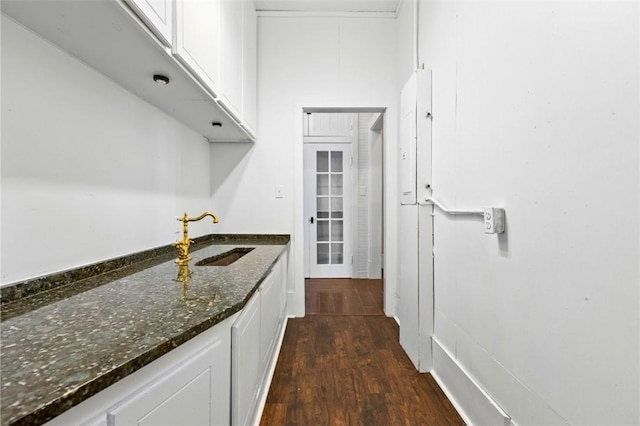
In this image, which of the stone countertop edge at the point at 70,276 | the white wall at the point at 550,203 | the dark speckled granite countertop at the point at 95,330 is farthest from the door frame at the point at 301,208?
the dark speckled granite countertop at the point at 95,330

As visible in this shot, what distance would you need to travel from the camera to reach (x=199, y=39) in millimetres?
1282

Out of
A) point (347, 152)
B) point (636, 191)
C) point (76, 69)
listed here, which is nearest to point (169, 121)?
point (76, 69)

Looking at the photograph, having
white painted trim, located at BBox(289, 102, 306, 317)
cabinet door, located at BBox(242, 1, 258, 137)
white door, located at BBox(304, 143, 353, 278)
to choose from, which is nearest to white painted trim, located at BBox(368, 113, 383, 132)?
white door, located at BBox(304, 143, 353, 278)

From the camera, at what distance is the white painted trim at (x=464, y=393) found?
1.19 meters

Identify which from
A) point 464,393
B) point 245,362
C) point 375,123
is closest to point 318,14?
point 375,123

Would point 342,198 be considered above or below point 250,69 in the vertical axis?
below

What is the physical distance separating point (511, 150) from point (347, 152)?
309 centimetres

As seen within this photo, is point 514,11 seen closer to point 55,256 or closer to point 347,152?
point 55,256

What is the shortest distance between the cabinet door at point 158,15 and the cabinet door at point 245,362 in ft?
3.48

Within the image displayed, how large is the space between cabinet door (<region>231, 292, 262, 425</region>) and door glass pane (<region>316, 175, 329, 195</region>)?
2.90 meters

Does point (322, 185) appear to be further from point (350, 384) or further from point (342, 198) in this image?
point (350, 384)

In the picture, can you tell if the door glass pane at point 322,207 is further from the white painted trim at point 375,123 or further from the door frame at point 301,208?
the door frame at point 301,208

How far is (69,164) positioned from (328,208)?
3275mm

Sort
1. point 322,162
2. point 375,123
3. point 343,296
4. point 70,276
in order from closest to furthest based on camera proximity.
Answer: point 70,276 → point 343,296 → point 375,123 → point 322,162
